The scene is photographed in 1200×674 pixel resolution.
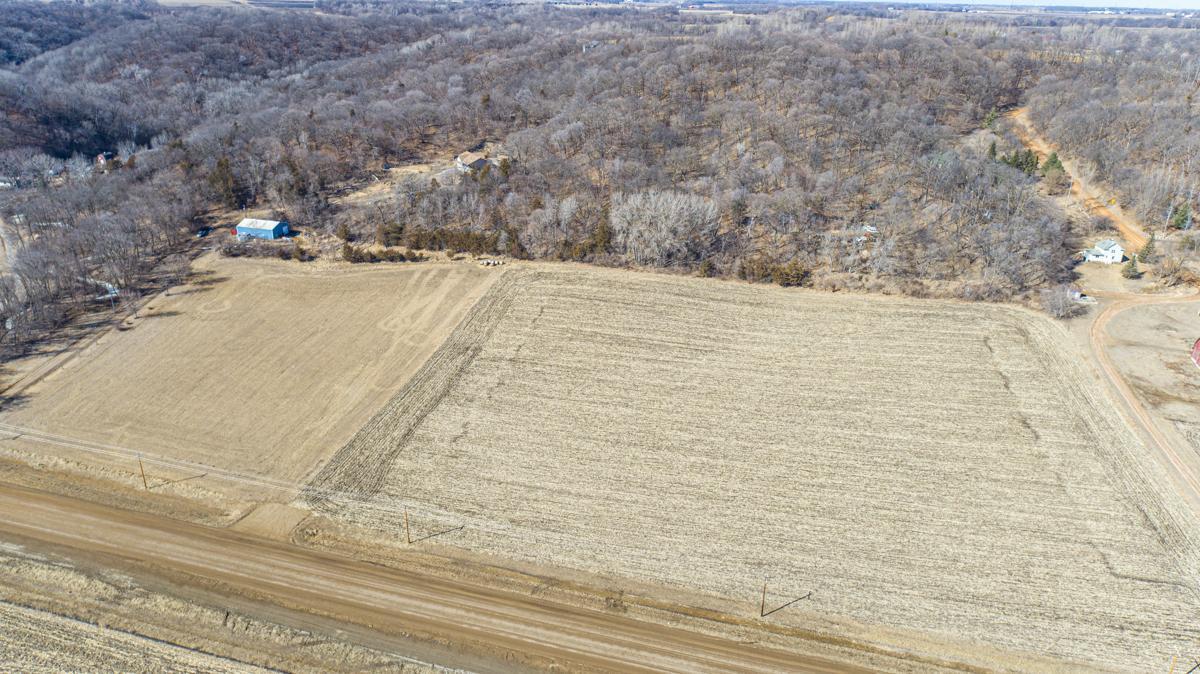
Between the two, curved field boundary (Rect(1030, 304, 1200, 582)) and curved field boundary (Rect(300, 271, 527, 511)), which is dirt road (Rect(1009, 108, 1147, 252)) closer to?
curved field boundary (Rect(1030, 304, 1200, 582))

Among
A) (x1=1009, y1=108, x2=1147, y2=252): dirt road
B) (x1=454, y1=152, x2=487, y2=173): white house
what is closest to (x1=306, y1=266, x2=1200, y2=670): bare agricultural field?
(x1=1009, y1=108, x2=1147, y2=252): dirt road

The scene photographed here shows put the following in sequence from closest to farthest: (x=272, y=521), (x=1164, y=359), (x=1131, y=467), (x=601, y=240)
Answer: (x=272, y=521) < (x=1131, y=467) < (x=1164, y=359) < (x=601, y=240)

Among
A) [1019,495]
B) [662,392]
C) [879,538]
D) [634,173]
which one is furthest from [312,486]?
[634,173]

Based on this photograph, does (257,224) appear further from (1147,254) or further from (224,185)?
(1147,254)

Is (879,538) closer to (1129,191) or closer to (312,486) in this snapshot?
(312,486)

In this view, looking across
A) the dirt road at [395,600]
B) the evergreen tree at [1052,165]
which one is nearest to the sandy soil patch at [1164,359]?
the dirt road at [395,600]

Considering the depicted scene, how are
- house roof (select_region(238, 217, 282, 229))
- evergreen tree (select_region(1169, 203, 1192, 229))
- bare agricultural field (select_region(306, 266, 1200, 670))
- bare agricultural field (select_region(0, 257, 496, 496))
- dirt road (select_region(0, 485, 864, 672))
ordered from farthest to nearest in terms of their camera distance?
house roof (select_region(238, 217, 282, 229)) → evergreen tree (select_region(1169, 203, 1192, 229)) → bare agricultural field (select_region(0, 257, 496, 496)) → bare agricultural field (select_region(306, 266, 1200, 670)) → dirt road (select_region(0, 485, 864, 672))

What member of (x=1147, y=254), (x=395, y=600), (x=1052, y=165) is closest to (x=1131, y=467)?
(x=1147, y=254)
